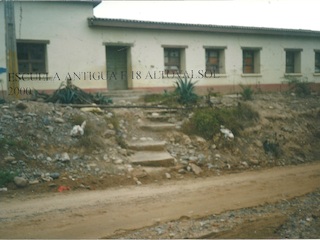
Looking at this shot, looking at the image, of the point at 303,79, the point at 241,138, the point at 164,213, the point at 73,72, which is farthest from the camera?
the point at 303,79

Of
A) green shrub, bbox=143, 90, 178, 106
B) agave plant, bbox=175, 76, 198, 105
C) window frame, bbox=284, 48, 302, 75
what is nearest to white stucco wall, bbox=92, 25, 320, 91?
window frame, bbox=284, 48, 302, 75

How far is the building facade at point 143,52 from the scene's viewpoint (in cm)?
1318

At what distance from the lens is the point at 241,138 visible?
32.3 ft

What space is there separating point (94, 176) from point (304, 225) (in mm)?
4311

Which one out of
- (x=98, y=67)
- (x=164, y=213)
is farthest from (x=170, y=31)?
(x=164, y=213)

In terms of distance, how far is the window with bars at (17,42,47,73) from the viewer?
13188 millimetres

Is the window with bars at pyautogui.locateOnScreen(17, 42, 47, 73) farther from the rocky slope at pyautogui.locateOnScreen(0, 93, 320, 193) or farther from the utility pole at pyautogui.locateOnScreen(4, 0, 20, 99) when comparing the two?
the rocky slope at pyautogui.locateOnScreen(0, 93, 320, 193)

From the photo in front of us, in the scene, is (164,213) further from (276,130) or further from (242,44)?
(242,44)

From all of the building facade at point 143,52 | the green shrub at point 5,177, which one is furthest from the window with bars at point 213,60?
the green shrub at point 5,177

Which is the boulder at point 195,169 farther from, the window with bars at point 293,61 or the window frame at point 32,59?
the window with bars at point 293,61

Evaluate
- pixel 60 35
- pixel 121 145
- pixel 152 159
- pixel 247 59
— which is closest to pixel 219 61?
pixel 247 59

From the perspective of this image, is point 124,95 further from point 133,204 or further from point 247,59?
point 133,204

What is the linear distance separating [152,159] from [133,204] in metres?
2.52

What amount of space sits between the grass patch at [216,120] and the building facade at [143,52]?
5.15 meters
